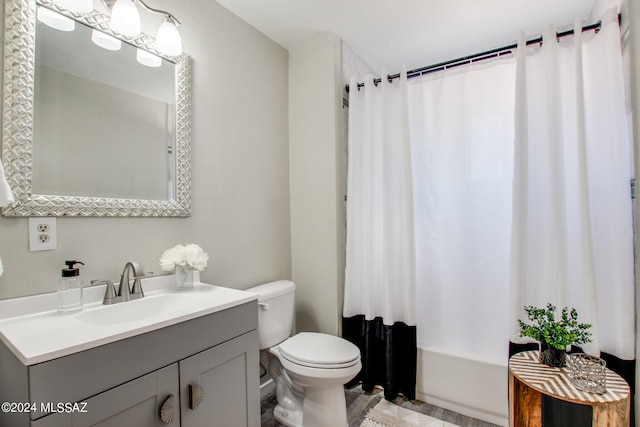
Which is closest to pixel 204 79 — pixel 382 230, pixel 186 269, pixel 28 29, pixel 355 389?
pixel 28 29

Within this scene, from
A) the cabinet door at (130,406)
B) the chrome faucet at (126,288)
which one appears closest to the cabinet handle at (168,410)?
the cabinet door at (130,406)

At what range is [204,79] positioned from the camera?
1680mm

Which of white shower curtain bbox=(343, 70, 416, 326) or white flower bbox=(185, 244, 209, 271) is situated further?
white shower curtain bbox=(343, 70, 416, 326)

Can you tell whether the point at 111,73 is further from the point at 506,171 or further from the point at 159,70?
the point at 506,171

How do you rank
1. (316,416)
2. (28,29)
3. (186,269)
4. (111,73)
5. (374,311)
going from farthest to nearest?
1. (374,311)
2. (316,416)
3. (186,269)
4. (111,73)
5. (28,29)

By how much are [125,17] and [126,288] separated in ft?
3.72

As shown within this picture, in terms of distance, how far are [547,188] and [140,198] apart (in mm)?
1983

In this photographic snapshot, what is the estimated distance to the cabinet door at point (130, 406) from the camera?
765mm

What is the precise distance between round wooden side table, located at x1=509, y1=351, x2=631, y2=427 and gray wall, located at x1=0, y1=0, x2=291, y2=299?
4.80 ft

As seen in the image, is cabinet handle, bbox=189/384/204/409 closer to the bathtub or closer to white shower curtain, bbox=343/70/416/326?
white shower curtain, bbox=343/70/416/326

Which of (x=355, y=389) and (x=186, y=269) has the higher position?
(x=186, y=269)

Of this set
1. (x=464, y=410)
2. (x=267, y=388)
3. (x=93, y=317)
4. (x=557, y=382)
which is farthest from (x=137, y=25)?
(x=464, y=410)

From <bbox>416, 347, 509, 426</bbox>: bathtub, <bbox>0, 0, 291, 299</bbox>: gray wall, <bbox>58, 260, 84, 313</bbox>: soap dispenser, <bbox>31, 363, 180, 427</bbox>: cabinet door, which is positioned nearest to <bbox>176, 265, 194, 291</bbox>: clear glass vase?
<bbox>0, 0, 291, 299</bbox>: gray wall

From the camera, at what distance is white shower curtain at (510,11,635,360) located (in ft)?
4.42
